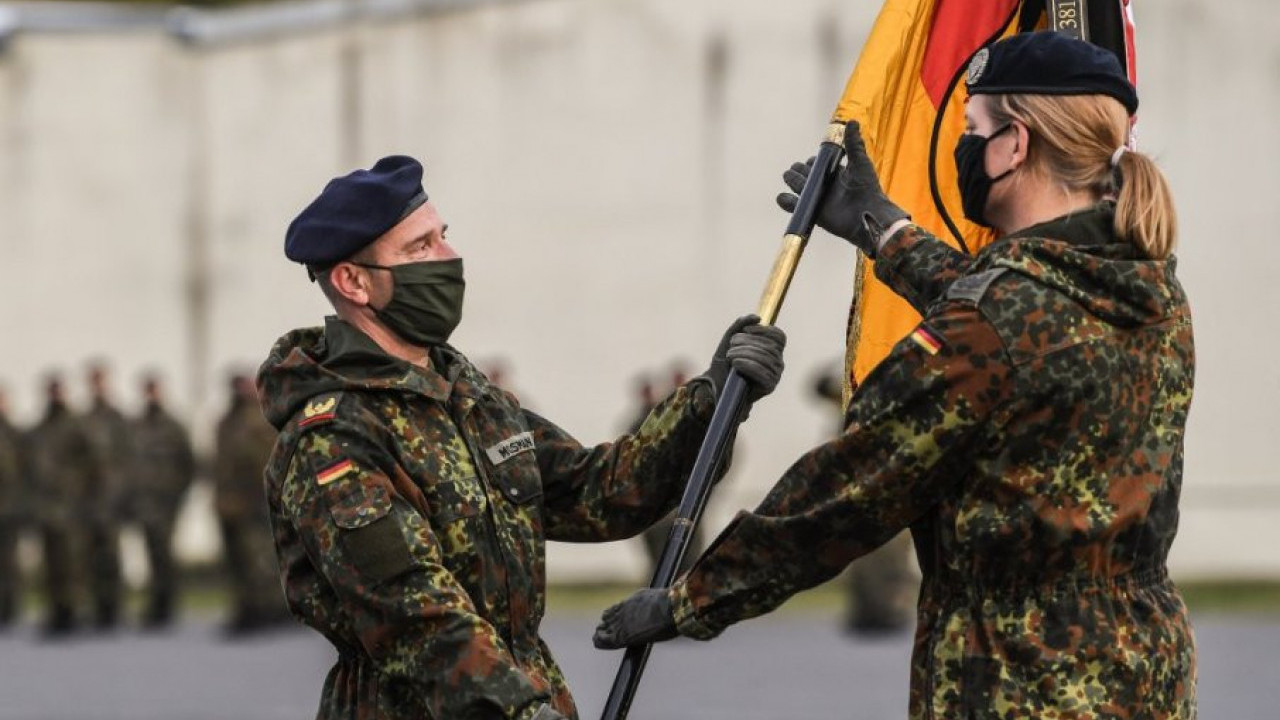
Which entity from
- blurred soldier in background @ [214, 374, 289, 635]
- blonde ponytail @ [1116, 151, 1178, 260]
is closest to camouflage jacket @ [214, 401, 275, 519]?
blurred soldier in background @ [214, 374, 289, 635]

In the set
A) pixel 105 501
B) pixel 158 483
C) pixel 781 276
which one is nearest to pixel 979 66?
pixel 781 276

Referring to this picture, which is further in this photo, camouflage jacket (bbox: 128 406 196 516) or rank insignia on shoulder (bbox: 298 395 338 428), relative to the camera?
camouflage jacket (bbox: 128 406 196 516)

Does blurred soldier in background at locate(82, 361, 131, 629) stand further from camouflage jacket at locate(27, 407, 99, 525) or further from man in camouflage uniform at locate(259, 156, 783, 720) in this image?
man in camouflage uniform at locate(259, 156, 783, 720)

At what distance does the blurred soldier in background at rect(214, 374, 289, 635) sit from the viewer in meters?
17.4

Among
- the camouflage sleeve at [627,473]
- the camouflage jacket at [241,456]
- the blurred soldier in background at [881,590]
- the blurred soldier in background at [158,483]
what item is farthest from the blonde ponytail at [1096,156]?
the blurred soldier in background at [158,483]

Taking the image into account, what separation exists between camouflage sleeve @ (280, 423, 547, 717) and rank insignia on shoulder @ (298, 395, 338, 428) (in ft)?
0.16

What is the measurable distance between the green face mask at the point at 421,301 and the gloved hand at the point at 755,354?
1.81 feet

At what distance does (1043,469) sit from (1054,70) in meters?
0.70

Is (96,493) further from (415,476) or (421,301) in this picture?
(415,476)

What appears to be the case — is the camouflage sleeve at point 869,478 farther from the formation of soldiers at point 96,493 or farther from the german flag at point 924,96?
the formation of soldiers at point 96,493

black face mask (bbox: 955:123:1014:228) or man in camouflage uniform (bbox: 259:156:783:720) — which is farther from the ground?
black face mask (bbox: 955:123:1014:228)

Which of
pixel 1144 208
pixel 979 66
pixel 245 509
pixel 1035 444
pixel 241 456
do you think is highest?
pixel 979 66

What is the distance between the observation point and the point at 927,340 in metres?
3.94

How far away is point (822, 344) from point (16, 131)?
8274 millimetres
